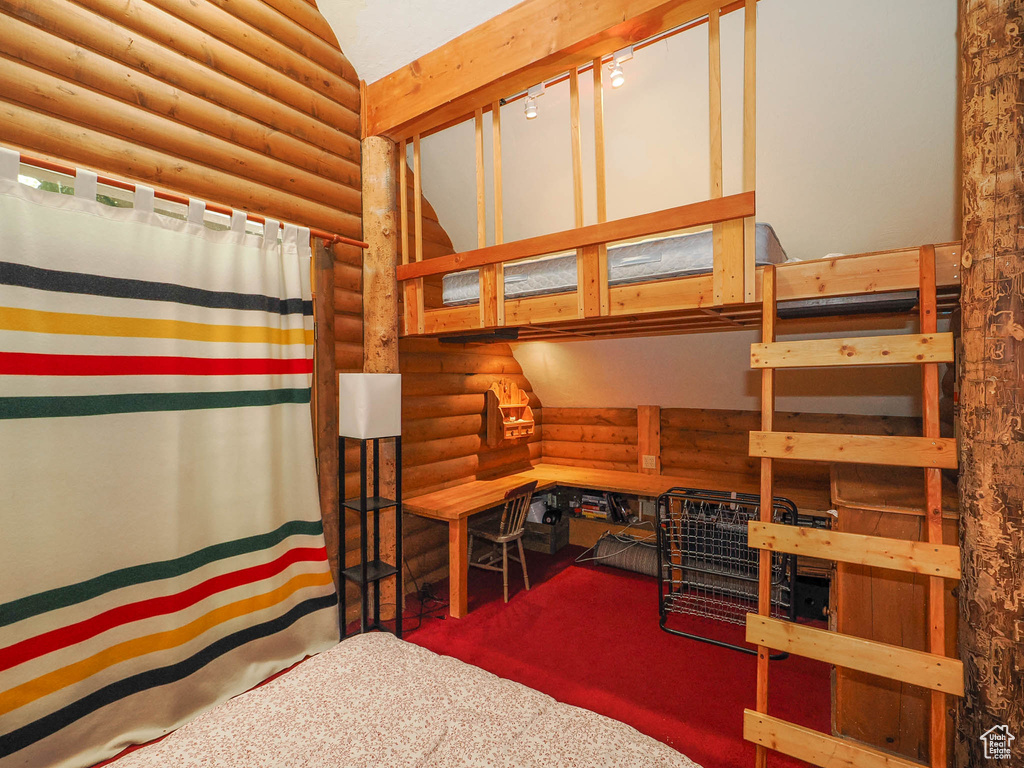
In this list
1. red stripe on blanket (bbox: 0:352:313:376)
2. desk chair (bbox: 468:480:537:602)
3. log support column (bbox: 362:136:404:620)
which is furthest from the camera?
desk chair (bbox: 468:480:537:602)

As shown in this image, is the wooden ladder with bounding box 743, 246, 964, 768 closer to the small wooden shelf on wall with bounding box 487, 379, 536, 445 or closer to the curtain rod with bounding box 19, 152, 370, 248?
the curtain rod with bounding box 19, 152, 370, 248

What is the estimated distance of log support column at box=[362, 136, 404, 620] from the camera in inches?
118

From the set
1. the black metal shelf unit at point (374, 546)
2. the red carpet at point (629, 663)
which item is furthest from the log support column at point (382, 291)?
the red carpet at point (629, 663)

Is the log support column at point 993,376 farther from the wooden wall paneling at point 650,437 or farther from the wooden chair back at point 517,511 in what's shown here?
the wooden wall paneling at point 650,437

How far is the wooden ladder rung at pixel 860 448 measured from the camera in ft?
5.47

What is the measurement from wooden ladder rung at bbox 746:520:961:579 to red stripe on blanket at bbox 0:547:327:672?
2161 millimetres

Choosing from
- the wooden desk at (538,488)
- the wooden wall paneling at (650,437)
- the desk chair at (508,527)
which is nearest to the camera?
the wooden desk at (538,488)

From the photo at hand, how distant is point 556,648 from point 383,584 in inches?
44.1

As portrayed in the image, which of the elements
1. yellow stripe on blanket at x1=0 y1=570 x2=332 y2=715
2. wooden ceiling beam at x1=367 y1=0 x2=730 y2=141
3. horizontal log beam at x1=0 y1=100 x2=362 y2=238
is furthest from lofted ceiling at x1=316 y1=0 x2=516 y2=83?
yellow stripe on blanket at x1=0 y1=570 x2=332 y2=715

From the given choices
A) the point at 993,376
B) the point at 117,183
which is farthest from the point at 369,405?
the point at 993,376

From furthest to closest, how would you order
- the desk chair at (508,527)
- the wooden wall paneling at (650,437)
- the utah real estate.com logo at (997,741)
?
the wooden wall paneling at (650,437)
the desk chair at (508,527)
the utah real estate.com logo at (997,741)

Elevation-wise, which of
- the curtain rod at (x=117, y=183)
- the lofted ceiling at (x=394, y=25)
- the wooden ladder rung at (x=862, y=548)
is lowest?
the wooden ladder rung at (x=862, y=548)

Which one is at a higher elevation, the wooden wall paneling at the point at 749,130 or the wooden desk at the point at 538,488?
the wooden wall paneling at the point at 749,130

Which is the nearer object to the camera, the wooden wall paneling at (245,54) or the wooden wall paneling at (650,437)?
the wooden wall paneling at (245,54)
